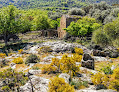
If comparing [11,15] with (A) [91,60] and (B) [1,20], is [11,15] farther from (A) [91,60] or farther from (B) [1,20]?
(A) [91,60]

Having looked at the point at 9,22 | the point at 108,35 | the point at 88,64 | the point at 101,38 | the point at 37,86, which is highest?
the point at 9,22

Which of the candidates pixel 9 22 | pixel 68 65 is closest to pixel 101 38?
pixel 68 65

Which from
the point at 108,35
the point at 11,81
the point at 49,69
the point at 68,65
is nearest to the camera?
the point at 11,81

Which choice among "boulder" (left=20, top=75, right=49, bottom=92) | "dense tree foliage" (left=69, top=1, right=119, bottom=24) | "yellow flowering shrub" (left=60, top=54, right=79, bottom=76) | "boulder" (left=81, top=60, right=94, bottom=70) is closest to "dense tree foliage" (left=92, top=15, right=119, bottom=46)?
"boulder" (left=81, top=60, right=94, bottom=70)

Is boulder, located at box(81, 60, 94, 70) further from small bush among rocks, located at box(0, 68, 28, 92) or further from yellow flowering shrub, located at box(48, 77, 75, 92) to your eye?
yellow flowering shrub, located at box(48, 77, 75, 92)

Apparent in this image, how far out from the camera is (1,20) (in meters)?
20.4

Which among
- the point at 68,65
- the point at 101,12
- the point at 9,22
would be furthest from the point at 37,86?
the point at 101,12

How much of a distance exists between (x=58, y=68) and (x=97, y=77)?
3478mm

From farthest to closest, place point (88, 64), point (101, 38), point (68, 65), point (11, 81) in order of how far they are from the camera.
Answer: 1. point (101, 38)
2. point (88, 64)
3. point (68, 65)
4. point (11, 81)

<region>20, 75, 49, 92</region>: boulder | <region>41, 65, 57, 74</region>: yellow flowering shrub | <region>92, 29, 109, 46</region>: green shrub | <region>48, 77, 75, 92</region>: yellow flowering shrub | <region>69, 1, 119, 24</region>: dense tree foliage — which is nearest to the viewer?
<region>48, 77, 75, 92</region>: yellow flowering shrub

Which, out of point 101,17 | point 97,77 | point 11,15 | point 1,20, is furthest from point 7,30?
point 101,17

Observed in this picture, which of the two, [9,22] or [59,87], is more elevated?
[9,22]

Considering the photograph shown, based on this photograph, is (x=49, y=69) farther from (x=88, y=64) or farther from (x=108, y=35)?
(x=108, y=35)

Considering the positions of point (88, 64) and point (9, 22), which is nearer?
point (88, 64)
